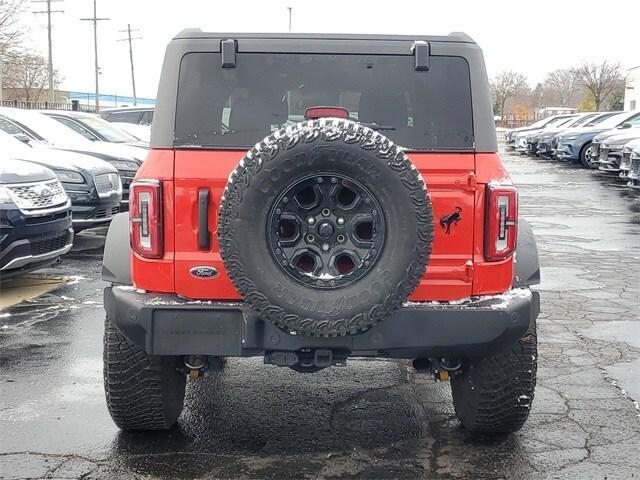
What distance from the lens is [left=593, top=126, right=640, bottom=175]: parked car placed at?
62.8ft

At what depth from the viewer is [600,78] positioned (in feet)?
216

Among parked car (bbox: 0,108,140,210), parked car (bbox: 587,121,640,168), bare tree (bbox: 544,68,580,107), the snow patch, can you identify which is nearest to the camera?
the snow patch

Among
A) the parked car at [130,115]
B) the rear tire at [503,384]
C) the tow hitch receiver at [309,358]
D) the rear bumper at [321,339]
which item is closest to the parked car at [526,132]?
the parked car at [130,115]

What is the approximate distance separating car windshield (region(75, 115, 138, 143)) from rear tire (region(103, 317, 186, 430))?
34.9ft

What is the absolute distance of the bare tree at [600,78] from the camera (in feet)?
214

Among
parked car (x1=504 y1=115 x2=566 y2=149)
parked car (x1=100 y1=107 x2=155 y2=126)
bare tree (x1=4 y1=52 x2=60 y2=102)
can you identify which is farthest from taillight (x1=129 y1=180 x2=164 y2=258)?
bare tree (x1=4 y1=52 x2=60 y2=102)

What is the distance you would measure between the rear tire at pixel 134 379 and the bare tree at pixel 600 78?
66005mm

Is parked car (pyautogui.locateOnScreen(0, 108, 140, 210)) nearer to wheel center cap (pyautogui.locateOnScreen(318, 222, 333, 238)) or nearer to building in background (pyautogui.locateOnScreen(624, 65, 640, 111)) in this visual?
wheel center cap (pyautogui.locateOnScreen(318, 222, 333, 238))

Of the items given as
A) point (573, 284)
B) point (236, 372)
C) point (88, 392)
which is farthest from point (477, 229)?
point (573, 284)

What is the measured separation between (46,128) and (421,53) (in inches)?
362

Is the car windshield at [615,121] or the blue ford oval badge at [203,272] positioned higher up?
the car windshield at [615,121]

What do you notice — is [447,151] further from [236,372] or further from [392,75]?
[236,372]

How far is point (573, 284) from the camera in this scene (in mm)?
7840

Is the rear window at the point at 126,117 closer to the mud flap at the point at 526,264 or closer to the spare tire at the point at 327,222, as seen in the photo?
the mud flap at the point at 526,264
